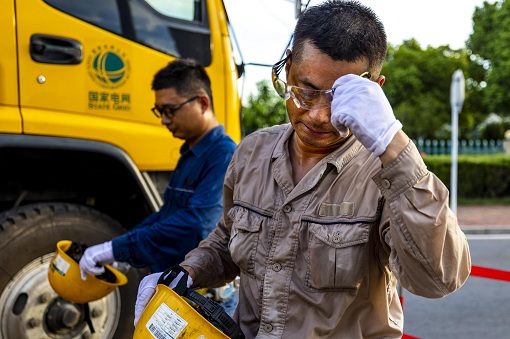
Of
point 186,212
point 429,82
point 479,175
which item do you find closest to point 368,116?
point 186,212

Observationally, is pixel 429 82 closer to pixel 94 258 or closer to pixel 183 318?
pixel 94 258

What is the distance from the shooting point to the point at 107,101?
3.19 m

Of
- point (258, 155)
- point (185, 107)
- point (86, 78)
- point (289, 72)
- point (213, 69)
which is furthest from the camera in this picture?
point (213, 69)

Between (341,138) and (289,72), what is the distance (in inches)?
9.1

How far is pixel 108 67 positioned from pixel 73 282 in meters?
1.18

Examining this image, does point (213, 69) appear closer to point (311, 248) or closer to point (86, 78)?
point (86, 78)

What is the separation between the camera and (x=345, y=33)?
1494 millimetres

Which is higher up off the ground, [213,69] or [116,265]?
[213,69]

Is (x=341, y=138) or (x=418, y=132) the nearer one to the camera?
(x=341, y=138)

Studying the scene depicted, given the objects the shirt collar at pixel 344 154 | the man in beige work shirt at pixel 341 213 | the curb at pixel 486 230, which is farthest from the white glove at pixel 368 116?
the curb at pixel 486 230

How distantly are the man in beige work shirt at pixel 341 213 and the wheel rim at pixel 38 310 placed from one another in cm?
164

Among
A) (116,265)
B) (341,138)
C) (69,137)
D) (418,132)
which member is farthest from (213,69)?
(418,132)

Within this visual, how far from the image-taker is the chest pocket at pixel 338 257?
146cm

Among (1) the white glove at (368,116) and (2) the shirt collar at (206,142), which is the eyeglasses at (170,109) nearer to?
(2) the shirt collar at (206,142)
